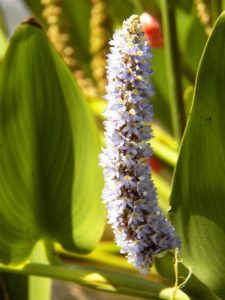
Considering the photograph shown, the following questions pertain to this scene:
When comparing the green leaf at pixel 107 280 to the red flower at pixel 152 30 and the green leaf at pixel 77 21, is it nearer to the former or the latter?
the red flower at pixel 152 30


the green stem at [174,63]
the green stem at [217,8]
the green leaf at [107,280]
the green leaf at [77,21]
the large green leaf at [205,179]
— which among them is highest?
the green leaf at [77,21]

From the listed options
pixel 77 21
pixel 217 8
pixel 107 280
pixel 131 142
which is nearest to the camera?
pixel 131 142

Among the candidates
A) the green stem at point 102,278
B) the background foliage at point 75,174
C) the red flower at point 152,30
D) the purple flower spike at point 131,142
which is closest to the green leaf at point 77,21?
the red flower at point 152,30

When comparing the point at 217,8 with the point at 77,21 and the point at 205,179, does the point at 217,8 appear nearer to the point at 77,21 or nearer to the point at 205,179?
the point at 205,179

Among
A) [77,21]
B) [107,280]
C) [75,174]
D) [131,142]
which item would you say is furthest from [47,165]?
[77,21]

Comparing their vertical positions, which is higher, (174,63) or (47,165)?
(174,63)

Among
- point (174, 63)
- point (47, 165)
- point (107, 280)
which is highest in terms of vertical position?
point (174, 63)

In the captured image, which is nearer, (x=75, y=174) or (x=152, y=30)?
(x=75, y=174)
